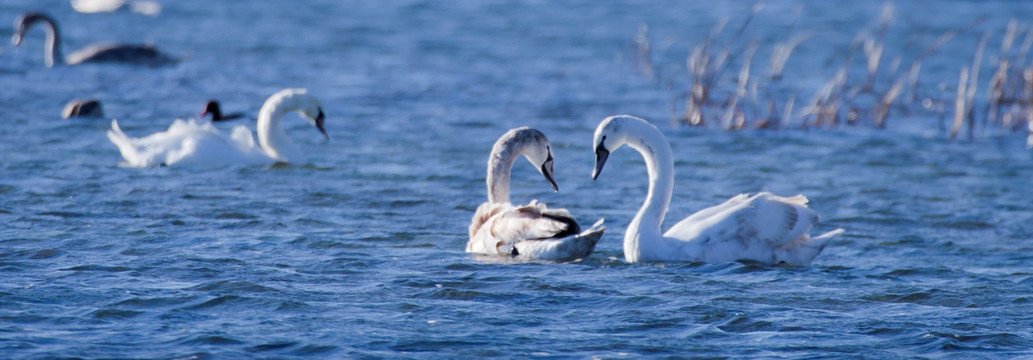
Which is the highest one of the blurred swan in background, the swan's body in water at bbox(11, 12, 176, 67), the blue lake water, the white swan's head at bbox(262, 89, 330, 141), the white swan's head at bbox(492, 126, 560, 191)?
the blurred swan in background

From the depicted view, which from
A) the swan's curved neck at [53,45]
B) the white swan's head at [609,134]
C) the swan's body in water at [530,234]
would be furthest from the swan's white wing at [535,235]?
the swan's curved neck at [53,45]

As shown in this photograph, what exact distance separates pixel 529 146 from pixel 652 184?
44.7 inches

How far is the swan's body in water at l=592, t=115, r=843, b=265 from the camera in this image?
8141 millimetres

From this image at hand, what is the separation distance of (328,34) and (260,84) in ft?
20.2

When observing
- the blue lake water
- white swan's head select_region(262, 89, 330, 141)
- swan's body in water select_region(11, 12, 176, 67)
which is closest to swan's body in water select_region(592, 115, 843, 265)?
the blue lake water

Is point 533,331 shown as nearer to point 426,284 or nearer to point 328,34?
point 426,284

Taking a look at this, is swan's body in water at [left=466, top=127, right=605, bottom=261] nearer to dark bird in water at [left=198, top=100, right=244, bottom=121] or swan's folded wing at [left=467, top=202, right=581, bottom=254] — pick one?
swan's folded wing at [left=467, top=202, right=581, bottom=254]

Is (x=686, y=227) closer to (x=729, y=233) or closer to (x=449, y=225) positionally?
(x=729, y=233)

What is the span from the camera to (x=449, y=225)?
384 inches

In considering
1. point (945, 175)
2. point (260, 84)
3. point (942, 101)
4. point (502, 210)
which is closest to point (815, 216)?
point (502, 210)

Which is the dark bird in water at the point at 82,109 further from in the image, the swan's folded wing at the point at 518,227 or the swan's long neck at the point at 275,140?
the swan's folded wing at the point at 518,227

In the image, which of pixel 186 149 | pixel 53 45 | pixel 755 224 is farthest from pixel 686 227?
pixel 53 45

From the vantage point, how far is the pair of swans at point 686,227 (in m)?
8.15

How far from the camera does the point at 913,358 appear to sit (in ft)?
20.3
